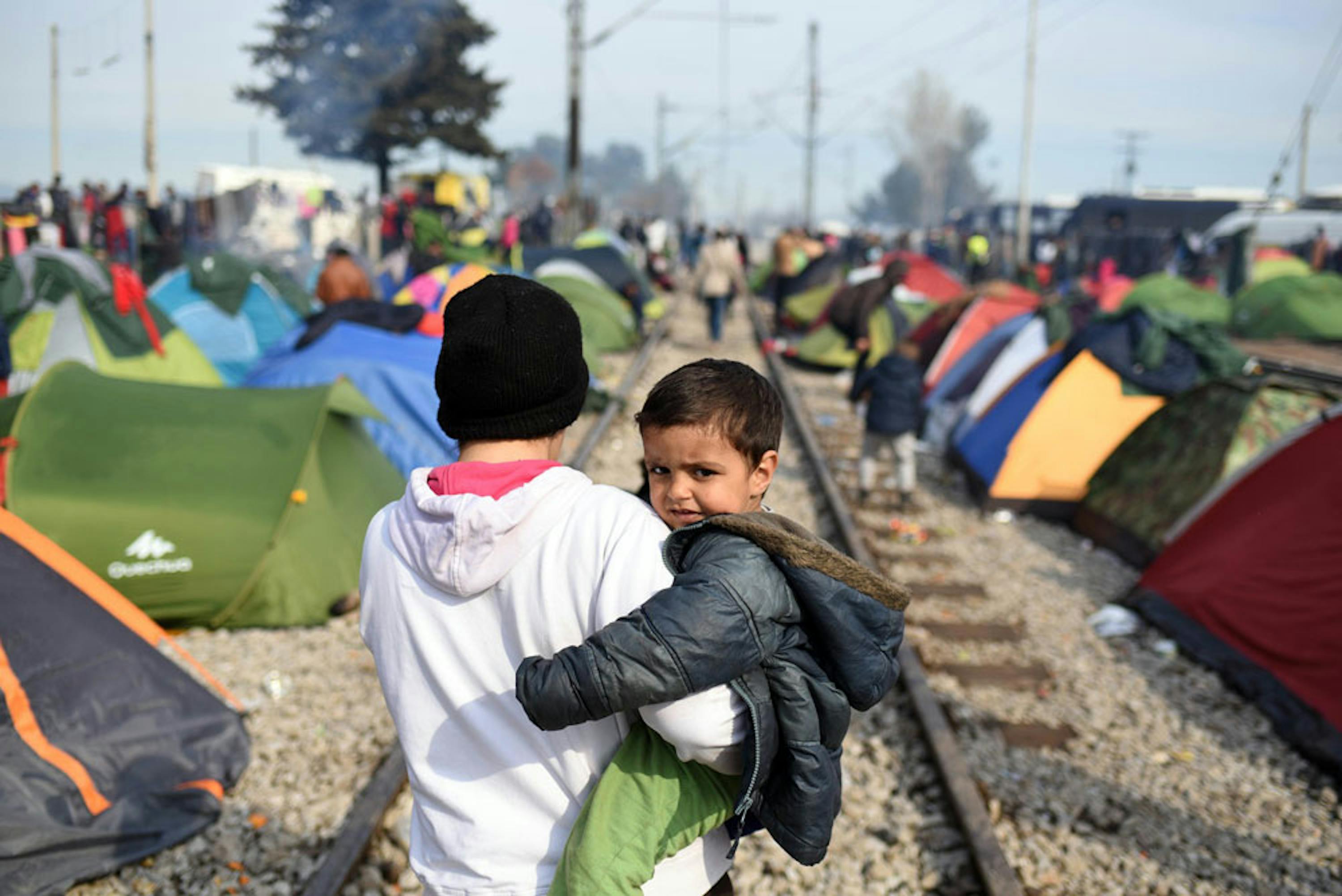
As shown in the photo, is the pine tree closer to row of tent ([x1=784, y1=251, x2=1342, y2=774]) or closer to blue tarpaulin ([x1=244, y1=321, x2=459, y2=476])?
row of tent ([x1=784, y1=251, x2=1342, y2=774])

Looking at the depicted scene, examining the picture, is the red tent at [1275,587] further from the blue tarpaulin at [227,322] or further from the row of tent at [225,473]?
the blue tarpaulin at [227,322]

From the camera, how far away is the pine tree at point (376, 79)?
26.1 m

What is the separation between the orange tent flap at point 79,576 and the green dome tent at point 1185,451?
5.71 meters

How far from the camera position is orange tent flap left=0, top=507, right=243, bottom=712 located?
3.99 meters

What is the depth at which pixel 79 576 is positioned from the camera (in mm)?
4102

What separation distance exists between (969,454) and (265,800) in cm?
660

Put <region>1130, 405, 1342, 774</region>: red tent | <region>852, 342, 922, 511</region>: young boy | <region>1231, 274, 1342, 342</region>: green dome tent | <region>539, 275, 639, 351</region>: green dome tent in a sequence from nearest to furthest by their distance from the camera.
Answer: <region>1130, 405, 1342, 774</region>: red tent < <region>852, 342, 922, 511</region>: young boy < <region>539, 275, 639, 351</region>: green dome tent < <region>1231, 274, 1342, 342</region>: green dome tent

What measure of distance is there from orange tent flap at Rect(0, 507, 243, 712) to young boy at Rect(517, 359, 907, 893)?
10.4ft

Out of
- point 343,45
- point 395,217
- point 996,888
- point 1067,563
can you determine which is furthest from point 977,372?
point 343,45

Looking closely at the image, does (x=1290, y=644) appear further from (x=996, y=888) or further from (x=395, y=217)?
(x=395, y=217)

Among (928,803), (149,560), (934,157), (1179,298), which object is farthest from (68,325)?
(934,157)

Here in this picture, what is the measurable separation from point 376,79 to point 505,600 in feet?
102

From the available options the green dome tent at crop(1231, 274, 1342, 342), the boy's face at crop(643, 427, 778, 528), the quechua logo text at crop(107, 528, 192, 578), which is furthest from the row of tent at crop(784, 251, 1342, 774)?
the green dome tent at crop(1231, 274, 1342, 342)

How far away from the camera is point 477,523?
5.08 ft
